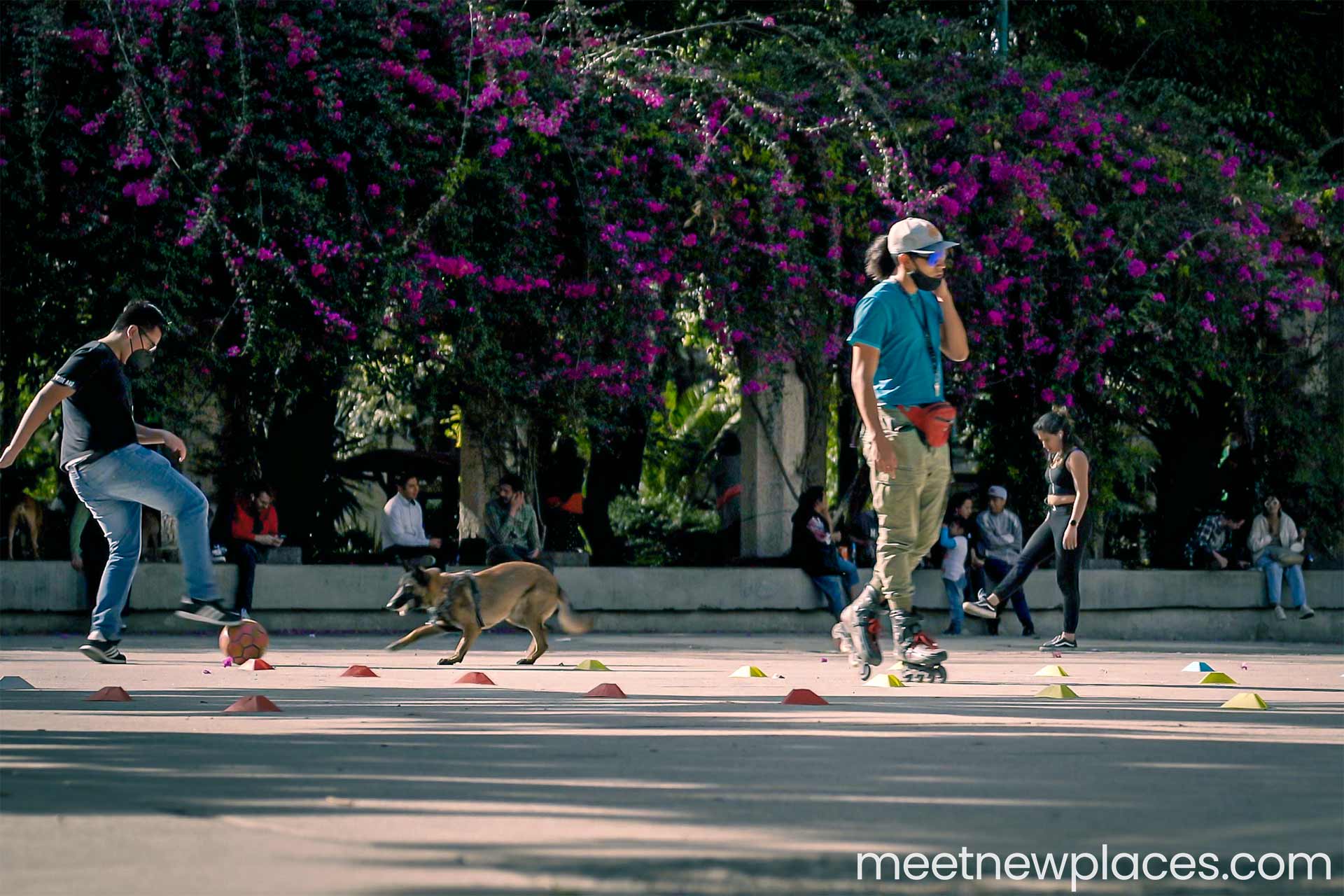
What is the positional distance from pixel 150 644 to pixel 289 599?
8.95ft

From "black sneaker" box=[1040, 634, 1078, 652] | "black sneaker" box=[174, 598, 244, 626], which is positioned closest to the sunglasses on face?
"black sneaker" box=[174, 598, 244, 626]

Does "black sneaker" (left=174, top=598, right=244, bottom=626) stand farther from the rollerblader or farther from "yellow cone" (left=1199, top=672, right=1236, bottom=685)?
"yellow cone" (left=1199, top=672, right=1236, bottom=685)

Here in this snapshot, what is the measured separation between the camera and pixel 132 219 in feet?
Answer: 50.2

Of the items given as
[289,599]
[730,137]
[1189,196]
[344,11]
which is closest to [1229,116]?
[1189,196]

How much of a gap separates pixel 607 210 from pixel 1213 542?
9.18 metres

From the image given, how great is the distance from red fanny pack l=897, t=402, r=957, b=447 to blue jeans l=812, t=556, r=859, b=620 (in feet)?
30.7

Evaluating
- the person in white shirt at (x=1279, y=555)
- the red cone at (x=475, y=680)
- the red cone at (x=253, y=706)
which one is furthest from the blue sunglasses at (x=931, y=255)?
the person in white shirt at (x=1279, y=555)

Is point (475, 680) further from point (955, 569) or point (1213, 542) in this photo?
point (1213, 542)

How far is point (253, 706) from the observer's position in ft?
24.4

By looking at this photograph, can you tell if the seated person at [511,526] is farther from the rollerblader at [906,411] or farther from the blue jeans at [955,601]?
the rollerblader at [906,411]

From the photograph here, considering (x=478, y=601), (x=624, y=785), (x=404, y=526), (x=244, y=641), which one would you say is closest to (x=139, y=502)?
(x=244, y=641)

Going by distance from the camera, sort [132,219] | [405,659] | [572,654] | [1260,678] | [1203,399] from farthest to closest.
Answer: [1203,399] < [132,219] < [572,654] < [405,659] < [1260,678]

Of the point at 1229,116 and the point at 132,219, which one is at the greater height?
the point at 1229,116

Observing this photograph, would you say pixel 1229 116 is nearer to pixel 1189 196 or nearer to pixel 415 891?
pixel 1189 196
